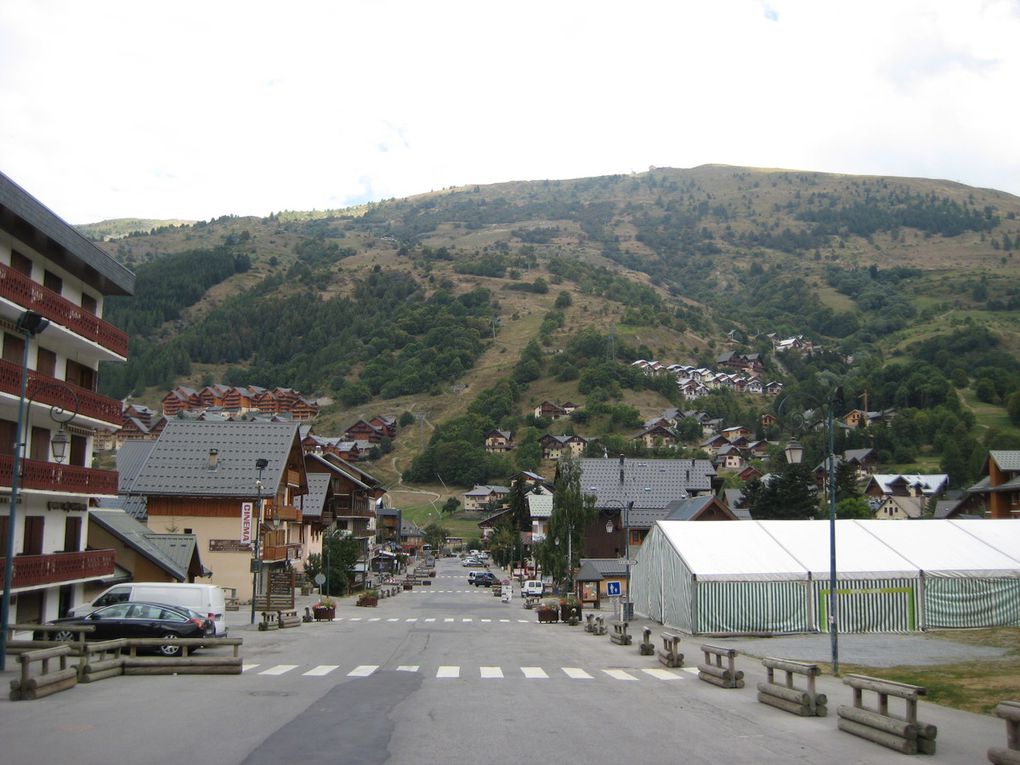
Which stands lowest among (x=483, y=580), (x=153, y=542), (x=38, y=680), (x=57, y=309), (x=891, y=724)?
(x=483, y=580)

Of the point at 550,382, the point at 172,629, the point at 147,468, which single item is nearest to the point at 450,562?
the point at 550,382

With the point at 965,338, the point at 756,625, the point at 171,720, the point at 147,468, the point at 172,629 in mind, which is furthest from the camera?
the point at 965,338

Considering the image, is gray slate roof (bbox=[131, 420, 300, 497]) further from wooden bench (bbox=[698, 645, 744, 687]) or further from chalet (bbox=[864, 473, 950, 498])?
chalet (bbox=[864, 473, 950, 498])

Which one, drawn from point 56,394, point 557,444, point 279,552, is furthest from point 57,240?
point 557,444

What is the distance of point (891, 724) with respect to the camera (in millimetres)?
12289

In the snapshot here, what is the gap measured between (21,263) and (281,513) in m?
29.2

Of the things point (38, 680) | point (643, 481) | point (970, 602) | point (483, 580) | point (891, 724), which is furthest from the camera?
point (483, 580)

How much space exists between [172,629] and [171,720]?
11.9 m

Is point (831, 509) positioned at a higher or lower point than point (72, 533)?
higher

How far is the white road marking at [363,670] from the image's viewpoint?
68.2ft

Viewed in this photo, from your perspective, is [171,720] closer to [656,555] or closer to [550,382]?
[656,555]

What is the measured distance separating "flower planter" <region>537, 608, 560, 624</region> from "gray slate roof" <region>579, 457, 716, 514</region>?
34.3 metres

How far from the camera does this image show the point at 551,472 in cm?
15612

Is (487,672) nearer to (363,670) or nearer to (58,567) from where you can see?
(363,670)
